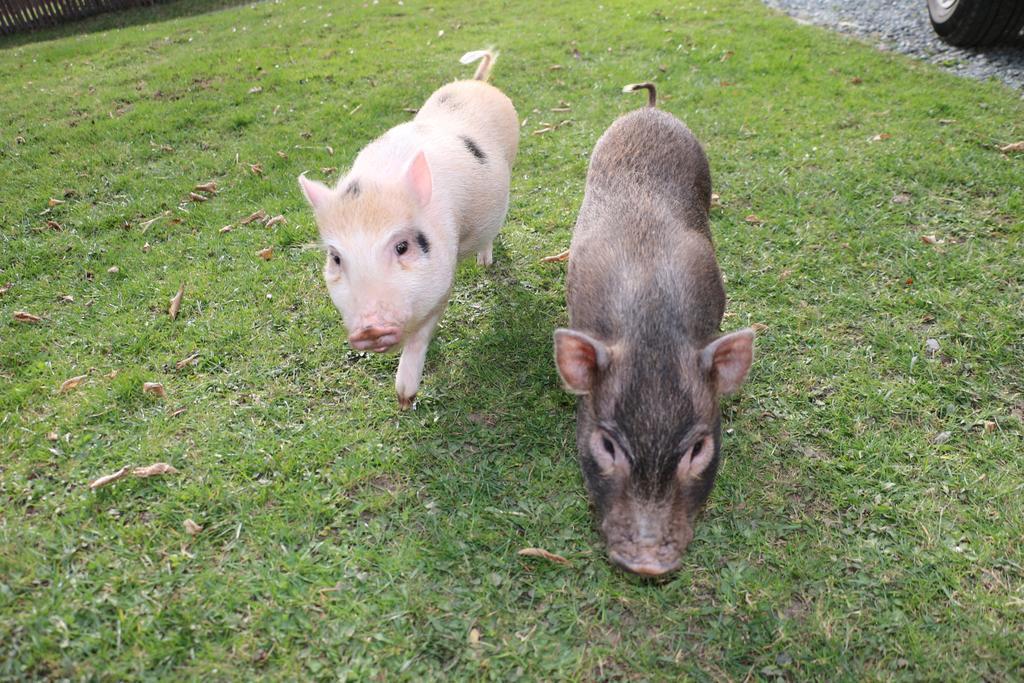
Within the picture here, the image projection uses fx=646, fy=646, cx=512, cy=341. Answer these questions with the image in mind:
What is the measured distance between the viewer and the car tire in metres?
7.86

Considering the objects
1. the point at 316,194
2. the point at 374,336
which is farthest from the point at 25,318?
the point at 374,336

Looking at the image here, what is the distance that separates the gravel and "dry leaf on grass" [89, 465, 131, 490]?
30.1 ft

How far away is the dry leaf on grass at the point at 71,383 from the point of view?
3.84 m

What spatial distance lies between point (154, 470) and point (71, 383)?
3.66ft

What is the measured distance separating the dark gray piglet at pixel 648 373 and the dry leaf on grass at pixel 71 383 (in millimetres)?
2997

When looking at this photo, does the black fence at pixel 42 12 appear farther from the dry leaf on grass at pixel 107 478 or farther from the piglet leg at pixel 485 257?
the dry leaf on grass at pixel 107 478

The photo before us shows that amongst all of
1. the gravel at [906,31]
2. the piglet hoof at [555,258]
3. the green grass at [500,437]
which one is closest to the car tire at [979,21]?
the gravel at [906,31]

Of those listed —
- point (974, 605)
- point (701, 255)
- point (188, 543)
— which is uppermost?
point (701, 255)

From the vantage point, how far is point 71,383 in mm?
3883

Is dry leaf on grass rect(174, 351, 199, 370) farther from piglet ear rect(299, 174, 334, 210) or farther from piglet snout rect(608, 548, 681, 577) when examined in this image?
piglet snout rect(608, 548, 681, 577)

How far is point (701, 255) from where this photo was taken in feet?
10.8

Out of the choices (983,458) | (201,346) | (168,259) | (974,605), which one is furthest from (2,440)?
(983,458)

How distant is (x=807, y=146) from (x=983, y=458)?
3973mm

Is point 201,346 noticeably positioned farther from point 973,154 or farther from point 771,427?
point 973,154
